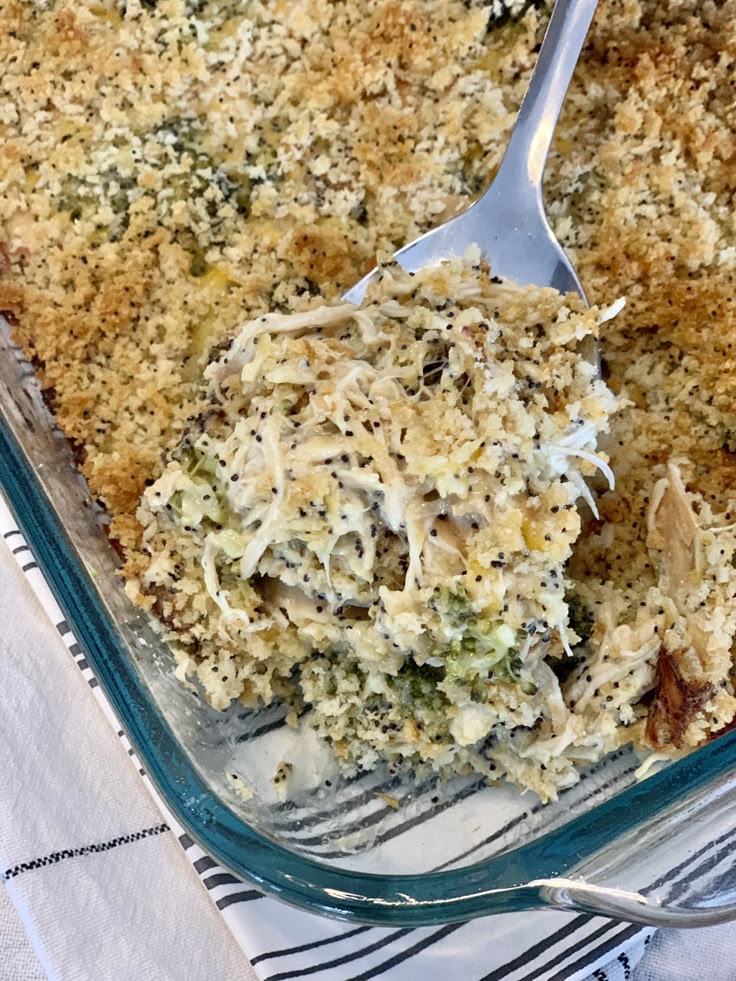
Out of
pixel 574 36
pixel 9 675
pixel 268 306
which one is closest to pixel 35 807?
pixel 9 675

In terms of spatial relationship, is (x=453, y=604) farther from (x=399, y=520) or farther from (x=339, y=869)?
(x=339, y=869)

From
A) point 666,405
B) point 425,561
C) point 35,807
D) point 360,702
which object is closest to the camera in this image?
point 425,561

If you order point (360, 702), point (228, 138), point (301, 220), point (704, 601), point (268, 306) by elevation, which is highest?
point (228, 138)

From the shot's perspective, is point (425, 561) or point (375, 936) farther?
point (375, 936)

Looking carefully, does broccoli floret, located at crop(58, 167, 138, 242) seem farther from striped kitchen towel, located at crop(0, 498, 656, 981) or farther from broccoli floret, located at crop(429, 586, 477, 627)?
broccoli floret, located at crop(429, 586, 477, 627)

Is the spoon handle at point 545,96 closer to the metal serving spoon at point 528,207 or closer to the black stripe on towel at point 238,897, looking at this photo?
the metal serving spoon at point 528,207

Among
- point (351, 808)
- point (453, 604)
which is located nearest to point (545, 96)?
point (453, 604)

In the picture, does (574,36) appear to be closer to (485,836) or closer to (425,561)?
(425,561)

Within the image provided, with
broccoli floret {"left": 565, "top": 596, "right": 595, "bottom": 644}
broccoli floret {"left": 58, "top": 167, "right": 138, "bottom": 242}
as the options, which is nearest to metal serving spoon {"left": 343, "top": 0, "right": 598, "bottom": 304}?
broccoli floret {"left": 58, "top": 167, "right": 138, "bottom": 242}
